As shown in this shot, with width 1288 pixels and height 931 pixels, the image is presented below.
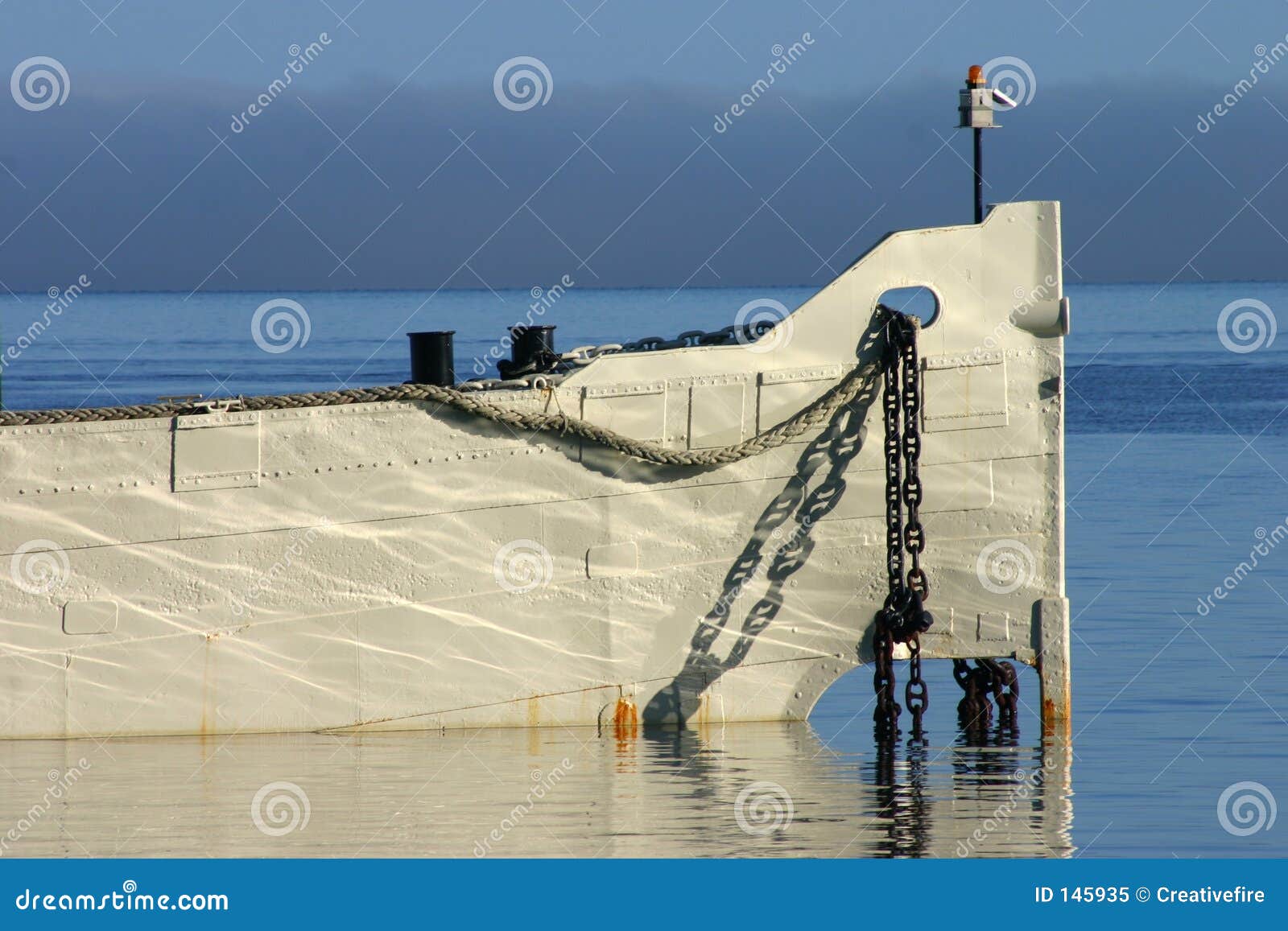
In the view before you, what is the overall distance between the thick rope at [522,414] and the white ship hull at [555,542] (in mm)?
74

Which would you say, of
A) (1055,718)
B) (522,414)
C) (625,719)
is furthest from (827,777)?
(522,414)

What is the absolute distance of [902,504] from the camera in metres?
10.6

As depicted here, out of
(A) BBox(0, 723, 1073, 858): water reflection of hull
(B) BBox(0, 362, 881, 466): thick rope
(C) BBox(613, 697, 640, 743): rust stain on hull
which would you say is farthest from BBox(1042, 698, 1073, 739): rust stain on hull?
(C) BBox(613, 697, 640, 743): rust stain on hull

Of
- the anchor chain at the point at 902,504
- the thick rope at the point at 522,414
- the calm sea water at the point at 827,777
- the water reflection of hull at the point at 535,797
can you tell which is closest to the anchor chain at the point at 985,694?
the calm sea water at the point at 827,777

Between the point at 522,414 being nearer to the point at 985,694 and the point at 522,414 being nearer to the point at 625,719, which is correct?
the point at 625,719

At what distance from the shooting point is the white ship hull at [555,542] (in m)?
9.97

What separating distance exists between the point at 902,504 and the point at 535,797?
2972 millimetres

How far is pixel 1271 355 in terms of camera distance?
6619 cm

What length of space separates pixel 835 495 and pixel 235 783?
4.06 metres

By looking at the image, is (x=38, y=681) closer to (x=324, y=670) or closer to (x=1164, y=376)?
(x=324, y=670)

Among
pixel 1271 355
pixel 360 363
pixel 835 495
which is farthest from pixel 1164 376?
pixel 835 495

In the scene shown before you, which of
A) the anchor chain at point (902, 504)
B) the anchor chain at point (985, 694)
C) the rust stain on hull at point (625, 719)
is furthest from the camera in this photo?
the anchor chain at point (985, 694)

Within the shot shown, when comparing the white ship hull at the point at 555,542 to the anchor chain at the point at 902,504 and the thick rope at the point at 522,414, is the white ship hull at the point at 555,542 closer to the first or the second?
the thick rope at the point at 522,414

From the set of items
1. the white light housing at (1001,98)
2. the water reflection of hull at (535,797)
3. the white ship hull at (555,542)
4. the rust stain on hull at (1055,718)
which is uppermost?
the white light housing at (1001,98)
